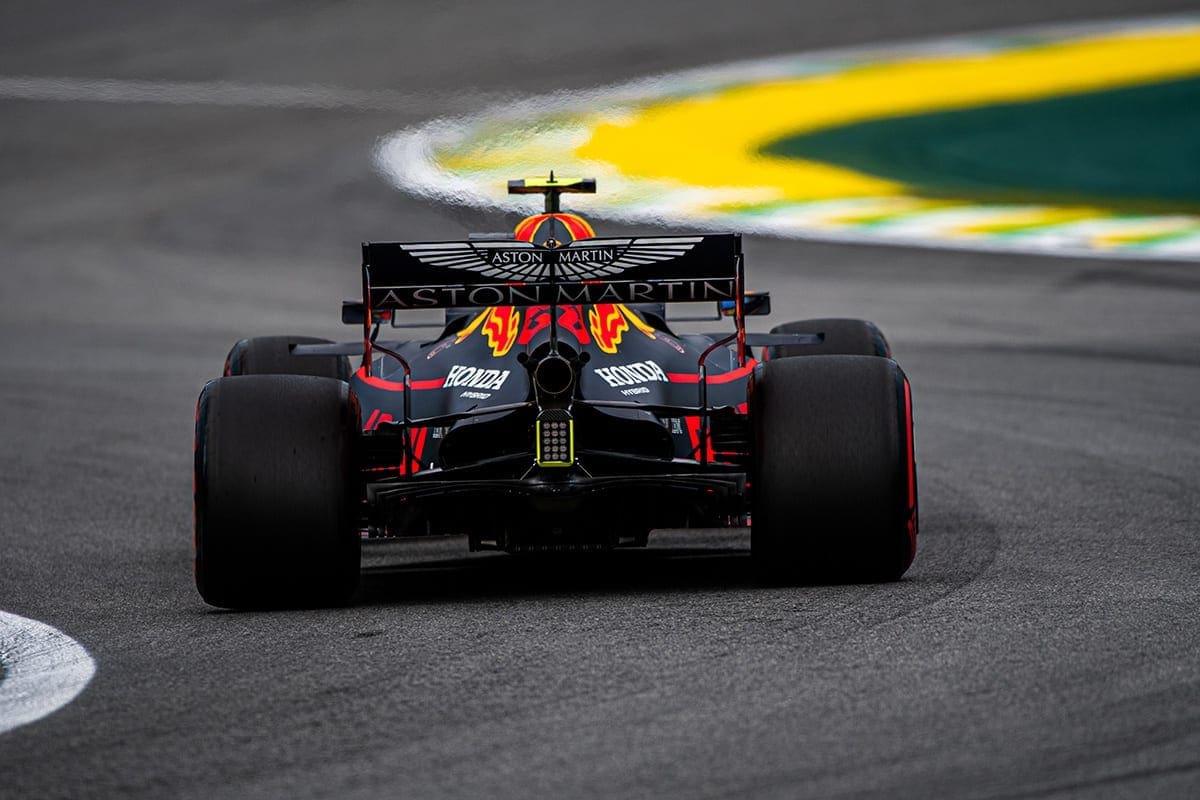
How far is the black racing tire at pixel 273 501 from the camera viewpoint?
24.7ft

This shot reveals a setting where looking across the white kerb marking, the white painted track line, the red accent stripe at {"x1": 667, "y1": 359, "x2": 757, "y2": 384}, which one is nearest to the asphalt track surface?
the white kerb marking

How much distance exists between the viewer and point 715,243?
825cm

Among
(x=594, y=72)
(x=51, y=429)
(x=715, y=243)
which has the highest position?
(x=594, y=72)

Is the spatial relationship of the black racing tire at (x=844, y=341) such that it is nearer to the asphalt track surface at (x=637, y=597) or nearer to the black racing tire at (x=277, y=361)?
the asphalt track surface at (x=637, y=597)

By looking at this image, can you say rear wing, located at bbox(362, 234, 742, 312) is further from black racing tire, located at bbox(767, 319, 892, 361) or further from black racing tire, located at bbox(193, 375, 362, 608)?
black racing tire, located at bbox(767, 319, 892, 361)

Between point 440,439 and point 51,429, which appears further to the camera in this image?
point 51,429

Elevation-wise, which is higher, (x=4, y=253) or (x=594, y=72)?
(x=594, y=72)

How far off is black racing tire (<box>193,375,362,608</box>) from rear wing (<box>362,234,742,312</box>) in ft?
2.07

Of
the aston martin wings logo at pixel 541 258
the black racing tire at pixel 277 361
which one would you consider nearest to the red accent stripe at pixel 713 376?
the aston martin wings logo at pixel 541 258

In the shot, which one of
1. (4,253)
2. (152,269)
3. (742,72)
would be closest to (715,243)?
(152,269)

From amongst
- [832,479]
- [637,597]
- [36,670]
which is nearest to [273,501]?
[36,670]

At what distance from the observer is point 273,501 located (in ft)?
24.7

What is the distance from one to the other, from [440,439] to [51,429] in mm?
5787

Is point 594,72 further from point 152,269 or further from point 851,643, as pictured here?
point 851,643
